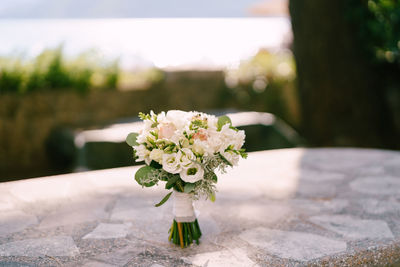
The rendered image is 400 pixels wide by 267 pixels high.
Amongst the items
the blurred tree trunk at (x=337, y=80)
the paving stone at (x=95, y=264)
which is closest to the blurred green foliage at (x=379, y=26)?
the blurred tree trunk at (x=337, y=80)

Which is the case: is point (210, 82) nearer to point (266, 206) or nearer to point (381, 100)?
point (381, 100)

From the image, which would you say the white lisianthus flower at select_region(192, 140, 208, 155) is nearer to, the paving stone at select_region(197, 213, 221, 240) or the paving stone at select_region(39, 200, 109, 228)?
the paving stone at select_region(197, 213, 221, 240)

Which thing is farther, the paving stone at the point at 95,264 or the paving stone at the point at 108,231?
the paving stone at the point at 108,231

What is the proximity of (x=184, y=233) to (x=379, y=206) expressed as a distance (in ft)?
4.06

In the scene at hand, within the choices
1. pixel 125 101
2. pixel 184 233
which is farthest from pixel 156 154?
pixel 125 101

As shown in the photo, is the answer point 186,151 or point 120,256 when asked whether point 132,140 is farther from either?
point 120,256

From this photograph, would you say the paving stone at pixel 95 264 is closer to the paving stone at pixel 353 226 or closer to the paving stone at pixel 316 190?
the paving stone at pixel 353 226

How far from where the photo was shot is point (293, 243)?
1.97m

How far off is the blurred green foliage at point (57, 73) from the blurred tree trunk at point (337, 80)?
251cm

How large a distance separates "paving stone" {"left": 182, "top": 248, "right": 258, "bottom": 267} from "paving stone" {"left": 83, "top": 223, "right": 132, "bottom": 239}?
0.44 m

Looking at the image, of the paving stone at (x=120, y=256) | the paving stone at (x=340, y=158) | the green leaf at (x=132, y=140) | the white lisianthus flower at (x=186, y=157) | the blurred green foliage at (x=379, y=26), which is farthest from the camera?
the blurred green foliage at (x=379, y=26)

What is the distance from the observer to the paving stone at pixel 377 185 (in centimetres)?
276

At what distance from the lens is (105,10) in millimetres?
18547

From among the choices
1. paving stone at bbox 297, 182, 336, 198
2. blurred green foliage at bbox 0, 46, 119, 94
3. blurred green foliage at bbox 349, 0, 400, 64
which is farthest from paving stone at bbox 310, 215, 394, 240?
blurred green foliage at bbox 0, 46, 119, 94
